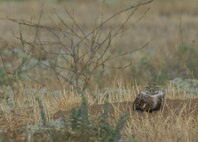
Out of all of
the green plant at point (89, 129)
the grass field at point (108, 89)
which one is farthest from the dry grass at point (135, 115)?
the green plant at point (89, 129)

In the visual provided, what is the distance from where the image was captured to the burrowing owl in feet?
22.8

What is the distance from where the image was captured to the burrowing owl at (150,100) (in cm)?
696

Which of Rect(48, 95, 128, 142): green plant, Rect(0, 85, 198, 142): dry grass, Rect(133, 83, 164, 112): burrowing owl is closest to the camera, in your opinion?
Rect(48, 95, 128, 142): green plant

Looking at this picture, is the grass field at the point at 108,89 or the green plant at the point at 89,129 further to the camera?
the grass field at the point at 108,89

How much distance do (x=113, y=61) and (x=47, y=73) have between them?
1591 mm

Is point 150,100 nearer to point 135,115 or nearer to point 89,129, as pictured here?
point 135,115

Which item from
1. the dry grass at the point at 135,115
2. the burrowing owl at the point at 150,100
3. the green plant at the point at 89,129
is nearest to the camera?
the green plant at the point at 89,129

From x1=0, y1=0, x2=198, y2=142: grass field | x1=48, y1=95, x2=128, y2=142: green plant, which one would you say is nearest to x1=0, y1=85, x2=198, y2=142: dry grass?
x1=0, y1=0, x2=198, y2=142: grass field

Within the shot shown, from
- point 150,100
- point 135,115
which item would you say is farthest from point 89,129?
point 150,100

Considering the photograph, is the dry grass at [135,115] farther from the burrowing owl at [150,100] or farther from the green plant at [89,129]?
the green plant at [89,129]

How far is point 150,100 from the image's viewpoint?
6.96 m

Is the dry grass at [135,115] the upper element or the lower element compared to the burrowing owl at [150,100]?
lower

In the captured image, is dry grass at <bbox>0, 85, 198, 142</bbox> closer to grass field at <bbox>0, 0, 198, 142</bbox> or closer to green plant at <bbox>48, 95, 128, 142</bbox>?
grass field at <bbox>0, 0, 198, 142</bbox>

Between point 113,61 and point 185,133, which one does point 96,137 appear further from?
point 113,61
